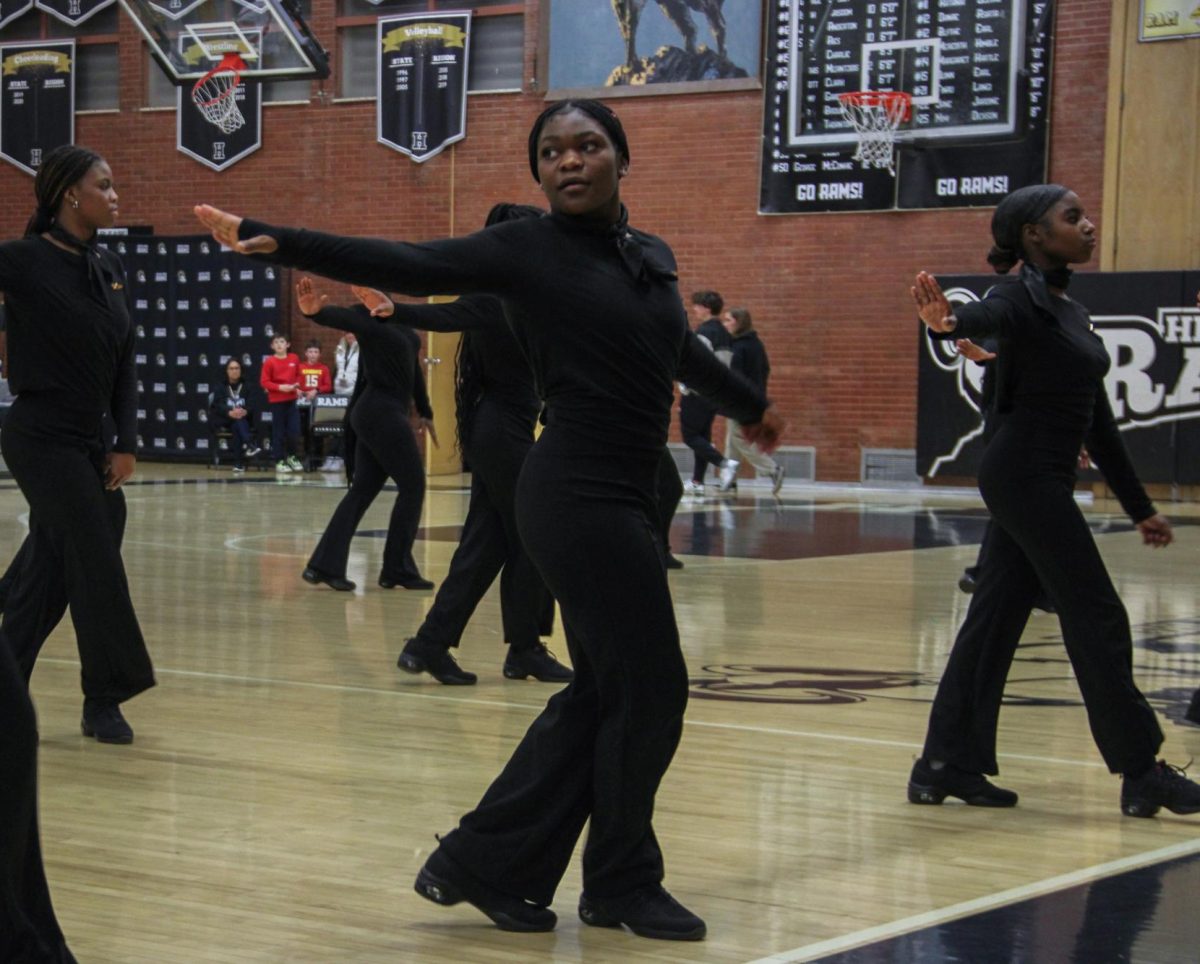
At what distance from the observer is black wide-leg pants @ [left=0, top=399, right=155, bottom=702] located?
5684 millimetres

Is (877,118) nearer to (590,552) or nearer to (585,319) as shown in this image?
(585,319)

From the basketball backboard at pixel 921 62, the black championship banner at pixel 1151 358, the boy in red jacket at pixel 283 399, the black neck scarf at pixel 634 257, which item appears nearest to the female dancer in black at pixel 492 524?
the black neck scarf at pixel 634 257

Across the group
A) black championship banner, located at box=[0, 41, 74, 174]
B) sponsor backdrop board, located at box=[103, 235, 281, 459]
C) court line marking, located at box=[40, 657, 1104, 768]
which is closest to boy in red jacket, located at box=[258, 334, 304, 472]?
sponsor backdrop board, located at box=[103, 235, 281, 459]

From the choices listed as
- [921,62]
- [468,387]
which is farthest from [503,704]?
[921,62]

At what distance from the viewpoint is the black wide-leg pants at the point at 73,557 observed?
5.68 metres

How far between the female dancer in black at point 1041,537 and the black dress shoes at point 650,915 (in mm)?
1488

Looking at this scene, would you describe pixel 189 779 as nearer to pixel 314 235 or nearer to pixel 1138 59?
pixel 314 235

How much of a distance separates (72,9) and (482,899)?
2143cm

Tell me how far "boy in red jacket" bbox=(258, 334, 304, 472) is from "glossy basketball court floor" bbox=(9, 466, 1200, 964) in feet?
37.2

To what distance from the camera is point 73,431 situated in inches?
225

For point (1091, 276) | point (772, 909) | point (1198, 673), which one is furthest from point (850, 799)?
point (1091, 276)

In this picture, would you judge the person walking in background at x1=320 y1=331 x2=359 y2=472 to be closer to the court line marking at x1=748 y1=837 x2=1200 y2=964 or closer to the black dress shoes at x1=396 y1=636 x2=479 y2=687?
the black dress shoes at x1=396 y1=636 x2=479 y2=687

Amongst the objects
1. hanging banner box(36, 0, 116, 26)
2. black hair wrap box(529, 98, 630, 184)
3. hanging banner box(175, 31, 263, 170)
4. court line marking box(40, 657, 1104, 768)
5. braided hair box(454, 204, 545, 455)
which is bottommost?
court line marking box(40, 657, 1104, 768)

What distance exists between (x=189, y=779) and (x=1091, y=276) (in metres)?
14.1
